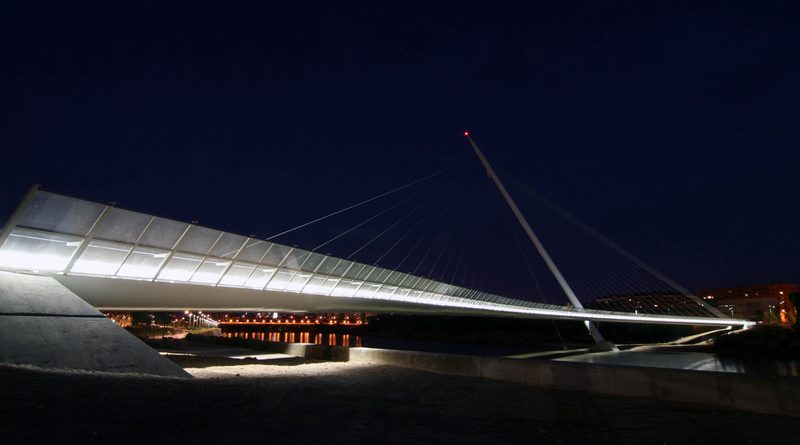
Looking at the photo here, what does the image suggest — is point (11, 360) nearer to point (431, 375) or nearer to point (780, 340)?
point (431, 375)

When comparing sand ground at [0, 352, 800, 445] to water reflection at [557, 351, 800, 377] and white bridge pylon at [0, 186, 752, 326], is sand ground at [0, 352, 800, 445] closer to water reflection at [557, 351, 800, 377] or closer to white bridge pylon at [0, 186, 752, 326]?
white bridge pylon at [0, 186, 752, 326]

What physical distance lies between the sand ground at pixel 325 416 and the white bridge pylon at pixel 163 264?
24.4 feet

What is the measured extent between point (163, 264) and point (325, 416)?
593 inches

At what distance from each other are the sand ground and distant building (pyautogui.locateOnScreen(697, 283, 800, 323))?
131230 millimetres

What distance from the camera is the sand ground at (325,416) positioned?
734 centimetres

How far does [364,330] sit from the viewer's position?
409 feet

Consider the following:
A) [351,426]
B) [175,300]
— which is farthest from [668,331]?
[351,426]

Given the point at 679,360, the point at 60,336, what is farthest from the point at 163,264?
the point at 679,360

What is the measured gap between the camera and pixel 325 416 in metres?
9.46

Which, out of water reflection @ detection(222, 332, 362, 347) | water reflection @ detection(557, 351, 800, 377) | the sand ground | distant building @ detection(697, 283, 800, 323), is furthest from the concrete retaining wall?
distant building @ detection(697, 283, 800, 323)

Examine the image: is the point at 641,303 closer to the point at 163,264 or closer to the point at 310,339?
the point at 310,339

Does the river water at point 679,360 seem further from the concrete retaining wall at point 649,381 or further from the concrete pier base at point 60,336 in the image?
the concrete pier base at point 60,336

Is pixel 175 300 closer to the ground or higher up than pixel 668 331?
higher up

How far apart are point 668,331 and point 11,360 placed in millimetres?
100045
